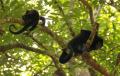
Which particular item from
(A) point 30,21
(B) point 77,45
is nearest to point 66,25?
(B) point 77,45

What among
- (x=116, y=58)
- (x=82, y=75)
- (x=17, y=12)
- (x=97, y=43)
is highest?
(x=17, y=12)

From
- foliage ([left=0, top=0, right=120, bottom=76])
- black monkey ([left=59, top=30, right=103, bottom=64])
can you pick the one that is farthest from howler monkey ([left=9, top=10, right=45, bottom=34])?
black monkey ([left=59, top=30, right=103, bottom=64])

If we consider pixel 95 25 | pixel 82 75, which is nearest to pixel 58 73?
pixel 82 75

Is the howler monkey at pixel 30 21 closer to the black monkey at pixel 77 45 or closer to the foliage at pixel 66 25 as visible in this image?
the foliage at pixel 66 25

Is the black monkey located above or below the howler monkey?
below

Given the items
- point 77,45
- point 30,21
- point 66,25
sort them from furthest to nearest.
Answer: point 66,25, point 77,45, point 30,21

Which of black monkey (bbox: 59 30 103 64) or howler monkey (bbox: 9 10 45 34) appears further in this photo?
black monkey (bbox: 59 30 103 64)

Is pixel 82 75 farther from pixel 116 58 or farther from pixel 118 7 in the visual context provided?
pixel 118 7

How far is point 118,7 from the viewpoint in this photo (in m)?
5.32

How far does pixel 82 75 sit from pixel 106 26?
3.21 feet

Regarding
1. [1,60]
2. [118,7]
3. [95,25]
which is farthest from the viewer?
[1,60]

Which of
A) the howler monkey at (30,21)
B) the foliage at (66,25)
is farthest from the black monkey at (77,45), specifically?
the howler monkey at (30,21)

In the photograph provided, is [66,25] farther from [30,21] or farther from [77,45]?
[30,21]

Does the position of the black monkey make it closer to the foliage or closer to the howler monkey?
the foliage
